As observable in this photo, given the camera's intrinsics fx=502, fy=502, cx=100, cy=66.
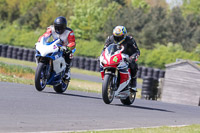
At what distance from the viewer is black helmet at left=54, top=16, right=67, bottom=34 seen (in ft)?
39.8

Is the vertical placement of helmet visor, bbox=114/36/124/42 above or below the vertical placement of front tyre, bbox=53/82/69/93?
above

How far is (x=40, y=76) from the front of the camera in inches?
442

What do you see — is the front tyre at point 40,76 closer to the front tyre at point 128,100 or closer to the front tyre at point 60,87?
the front tyre at point 60,87

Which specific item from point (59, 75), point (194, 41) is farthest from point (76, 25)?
point (59, 75)

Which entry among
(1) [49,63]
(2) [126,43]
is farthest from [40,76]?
(2) [126,43]

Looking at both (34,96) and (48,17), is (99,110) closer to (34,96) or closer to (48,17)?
(34,96)

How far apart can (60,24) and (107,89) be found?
2364 mm

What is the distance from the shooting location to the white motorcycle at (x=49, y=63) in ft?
37.4

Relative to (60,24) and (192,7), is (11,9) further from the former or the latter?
(60,24)

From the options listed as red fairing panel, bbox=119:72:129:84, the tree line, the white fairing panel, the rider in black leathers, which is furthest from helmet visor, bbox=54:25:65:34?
the tree line

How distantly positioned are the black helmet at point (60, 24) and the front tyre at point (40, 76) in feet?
3.87

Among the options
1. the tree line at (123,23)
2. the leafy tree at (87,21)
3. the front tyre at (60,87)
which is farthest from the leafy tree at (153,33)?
the front tyre at (60,87)

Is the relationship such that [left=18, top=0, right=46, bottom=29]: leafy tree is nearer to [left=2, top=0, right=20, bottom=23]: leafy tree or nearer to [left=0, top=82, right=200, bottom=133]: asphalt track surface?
[left=2, top=0, right=20, bottom=23]: leafy tree

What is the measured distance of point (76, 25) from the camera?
69500 millimetres
